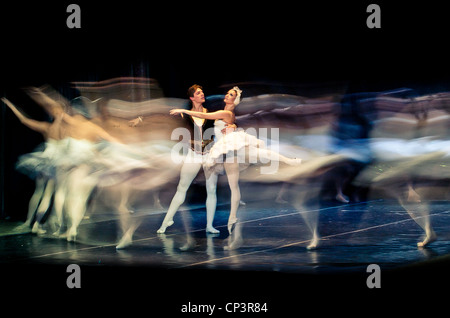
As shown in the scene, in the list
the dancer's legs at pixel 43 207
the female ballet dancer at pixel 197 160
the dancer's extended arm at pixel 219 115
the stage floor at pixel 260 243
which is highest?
the dancer's extended arm at pixel 219 115

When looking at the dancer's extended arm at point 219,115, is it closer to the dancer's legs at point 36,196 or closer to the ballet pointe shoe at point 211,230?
the ballet pointe shoe at point 211,230

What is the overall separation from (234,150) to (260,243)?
3.08 ft

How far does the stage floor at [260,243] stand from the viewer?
4.92 m

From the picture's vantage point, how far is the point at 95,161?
22.5ft

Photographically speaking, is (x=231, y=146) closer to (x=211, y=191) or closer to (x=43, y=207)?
(x=211, y=191)

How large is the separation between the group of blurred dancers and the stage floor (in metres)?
0.16

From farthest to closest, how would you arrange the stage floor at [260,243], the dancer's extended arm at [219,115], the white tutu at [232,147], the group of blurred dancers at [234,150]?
the group of blurred dancers at [234,150] → the white tutu at [232,147] → the dancer's extended arm at [219,115] → the stage floor at [260,243]

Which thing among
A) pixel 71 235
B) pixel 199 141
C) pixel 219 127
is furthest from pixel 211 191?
pixel 71 235

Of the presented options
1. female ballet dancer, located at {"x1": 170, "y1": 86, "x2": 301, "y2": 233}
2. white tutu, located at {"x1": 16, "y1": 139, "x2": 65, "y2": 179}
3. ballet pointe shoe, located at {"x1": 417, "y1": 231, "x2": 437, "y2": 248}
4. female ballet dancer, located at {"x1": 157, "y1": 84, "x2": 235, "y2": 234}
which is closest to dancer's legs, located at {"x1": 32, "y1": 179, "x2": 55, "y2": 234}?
white tutu, located at {"x1": 16, "y1": 139, "x2": 65, "y2": 179}

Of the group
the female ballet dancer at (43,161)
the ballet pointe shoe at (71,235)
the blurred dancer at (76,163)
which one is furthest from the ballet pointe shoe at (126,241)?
the female ballet dancer at (43,161)

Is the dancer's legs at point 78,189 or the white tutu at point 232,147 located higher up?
the white tutu at point 232,147

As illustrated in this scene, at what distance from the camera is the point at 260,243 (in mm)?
5898

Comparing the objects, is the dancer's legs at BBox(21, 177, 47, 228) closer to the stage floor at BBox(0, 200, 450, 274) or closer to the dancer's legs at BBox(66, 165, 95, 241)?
the stage floor at BBox(0, 200, 450, 274)

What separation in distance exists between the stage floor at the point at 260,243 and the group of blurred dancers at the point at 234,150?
0.53 feet
